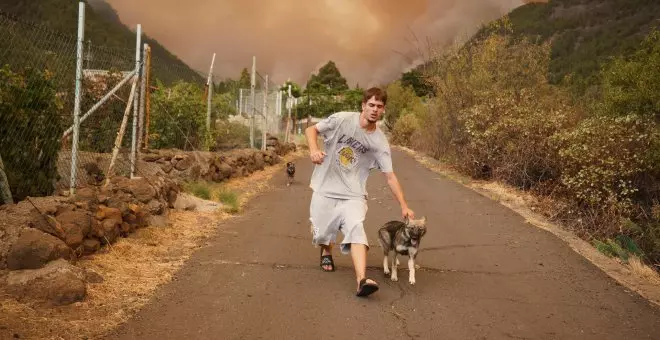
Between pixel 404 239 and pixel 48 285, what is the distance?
3482 millimetres

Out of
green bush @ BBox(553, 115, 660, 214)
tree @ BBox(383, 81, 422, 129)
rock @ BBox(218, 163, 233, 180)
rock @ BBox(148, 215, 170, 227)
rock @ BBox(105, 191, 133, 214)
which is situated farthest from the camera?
tree @ BBox(383, 81, 422, 129)

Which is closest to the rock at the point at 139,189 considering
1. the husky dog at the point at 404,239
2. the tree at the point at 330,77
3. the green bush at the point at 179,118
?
the husky dog at the point at 404,239

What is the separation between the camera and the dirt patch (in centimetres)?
699

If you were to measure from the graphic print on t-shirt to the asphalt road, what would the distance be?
1.30m

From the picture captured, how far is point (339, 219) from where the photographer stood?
638 cm

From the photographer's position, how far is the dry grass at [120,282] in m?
4.61

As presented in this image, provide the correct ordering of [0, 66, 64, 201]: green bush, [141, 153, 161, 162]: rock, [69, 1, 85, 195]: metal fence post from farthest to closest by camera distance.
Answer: [141, 153, 161, 162]: rock, [69, 1, 85, 195]: metal fence post, [0, 66, 64, 201]: green bush

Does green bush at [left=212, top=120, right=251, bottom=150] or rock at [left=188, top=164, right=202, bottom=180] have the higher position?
green bush at [left=212, top=120, right=251, bottom=150]

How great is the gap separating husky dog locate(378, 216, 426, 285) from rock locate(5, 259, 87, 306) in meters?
3.16

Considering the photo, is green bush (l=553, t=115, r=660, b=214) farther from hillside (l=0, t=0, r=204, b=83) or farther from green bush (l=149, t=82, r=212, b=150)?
hillside (l=0, t=0, r=204, b=83)

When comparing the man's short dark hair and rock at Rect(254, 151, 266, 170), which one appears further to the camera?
rock at Rect(254, 151, 266, 170)

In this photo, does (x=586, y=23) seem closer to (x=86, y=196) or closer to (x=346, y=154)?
(x=346, y=154)

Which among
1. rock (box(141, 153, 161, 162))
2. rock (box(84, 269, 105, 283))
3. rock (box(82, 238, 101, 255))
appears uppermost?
rock (box(141, 153, 161, 162))

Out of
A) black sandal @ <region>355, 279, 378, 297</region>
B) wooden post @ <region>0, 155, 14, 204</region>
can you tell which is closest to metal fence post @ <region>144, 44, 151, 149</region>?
wooden post @ <region>0, 155, 14, 204</region>
